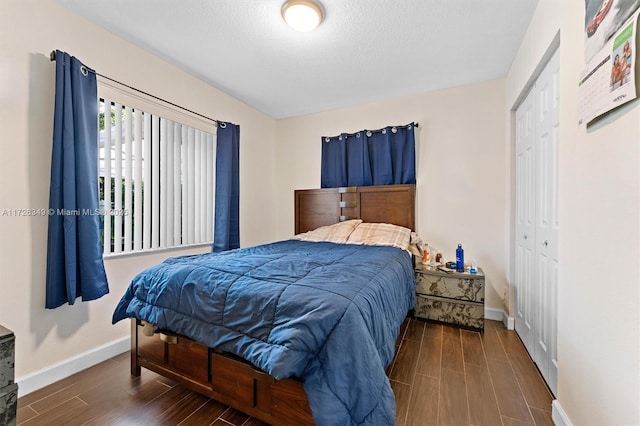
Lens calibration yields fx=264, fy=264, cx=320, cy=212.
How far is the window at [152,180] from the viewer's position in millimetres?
2123

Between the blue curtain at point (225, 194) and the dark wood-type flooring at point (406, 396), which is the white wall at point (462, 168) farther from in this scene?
the blue curtain at point (225, 194)

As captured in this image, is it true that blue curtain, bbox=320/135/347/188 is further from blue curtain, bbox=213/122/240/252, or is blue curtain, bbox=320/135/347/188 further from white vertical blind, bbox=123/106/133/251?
white vertical blind, bbox=123/106/133/251

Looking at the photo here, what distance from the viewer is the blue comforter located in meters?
1.06

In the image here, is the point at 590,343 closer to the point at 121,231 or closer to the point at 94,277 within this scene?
the point at 94,277

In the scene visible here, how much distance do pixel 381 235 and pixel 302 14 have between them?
2048mm

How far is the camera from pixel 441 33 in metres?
2.06

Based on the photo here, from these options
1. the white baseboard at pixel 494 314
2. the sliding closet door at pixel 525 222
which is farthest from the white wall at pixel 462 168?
the sliding closet door at pixel 525 222

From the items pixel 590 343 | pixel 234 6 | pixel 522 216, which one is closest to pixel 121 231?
pixel 234 6

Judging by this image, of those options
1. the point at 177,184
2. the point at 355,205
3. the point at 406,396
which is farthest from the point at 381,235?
the point at 177,184

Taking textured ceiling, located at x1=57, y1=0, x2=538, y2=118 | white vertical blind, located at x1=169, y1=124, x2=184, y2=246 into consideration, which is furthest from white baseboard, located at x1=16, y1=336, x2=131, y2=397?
textured ceiling, located at x1=57, y1=0, x2=538, y2=118

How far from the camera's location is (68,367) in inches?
71.6

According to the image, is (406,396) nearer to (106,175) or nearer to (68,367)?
(68,367)

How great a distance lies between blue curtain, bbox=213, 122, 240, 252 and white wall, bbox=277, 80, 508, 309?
1.76 meters

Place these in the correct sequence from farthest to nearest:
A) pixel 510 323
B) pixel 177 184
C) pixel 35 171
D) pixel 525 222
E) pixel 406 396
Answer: pixel 177 184 → pixel 510 323 → pixel 525 222 → pixel 35 171 → pixel 406 396
